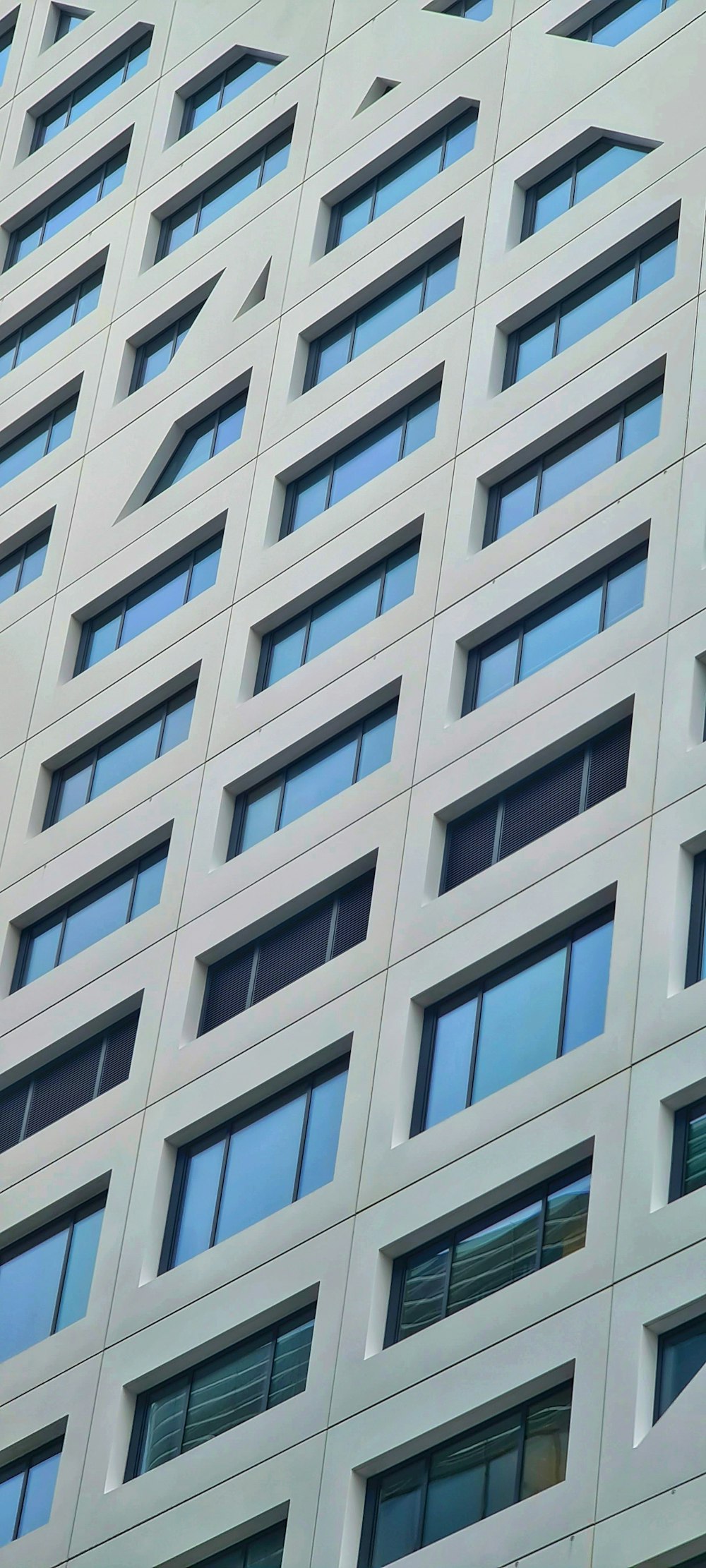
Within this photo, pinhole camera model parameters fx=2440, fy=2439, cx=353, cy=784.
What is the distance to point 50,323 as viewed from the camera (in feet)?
158

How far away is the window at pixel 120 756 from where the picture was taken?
130ft

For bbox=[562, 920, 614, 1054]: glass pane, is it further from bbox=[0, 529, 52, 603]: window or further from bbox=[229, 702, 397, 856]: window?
bbox=[0, 529, 52, 603]: window

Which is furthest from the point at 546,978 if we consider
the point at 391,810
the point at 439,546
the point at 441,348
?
the point at 441,348

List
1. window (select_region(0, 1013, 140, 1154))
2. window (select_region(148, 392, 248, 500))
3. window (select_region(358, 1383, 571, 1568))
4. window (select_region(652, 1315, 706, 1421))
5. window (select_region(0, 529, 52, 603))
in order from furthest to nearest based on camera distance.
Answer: window (select_region(0, 529, 52, 603)), window (select_region(148, 392, 248, 500)), window (select_region(0, 1013, 140, 1154)), window (select_region(358, 1383, 571, 1568)), window (select_region(652, 1315, 706, 1421))

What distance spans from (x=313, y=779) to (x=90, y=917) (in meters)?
4.75

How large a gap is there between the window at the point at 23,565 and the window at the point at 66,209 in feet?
25.2

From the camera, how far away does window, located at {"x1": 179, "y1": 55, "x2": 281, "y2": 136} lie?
154 ft

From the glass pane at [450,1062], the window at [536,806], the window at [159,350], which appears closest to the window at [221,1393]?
the glass pane at [450,1062]

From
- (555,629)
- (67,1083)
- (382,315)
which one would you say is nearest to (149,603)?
(382,315)

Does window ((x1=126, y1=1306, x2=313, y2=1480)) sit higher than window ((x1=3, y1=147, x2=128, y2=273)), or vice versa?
window ((x1=3, y1=147, x2=128, y2=273))

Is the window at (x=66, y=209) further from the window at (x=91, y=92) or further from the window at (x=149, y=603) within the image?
the window at (x=149, y=603)

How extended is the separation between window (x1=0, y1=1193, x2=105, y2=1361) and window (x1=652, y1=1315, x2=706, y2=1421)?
10.4 metres

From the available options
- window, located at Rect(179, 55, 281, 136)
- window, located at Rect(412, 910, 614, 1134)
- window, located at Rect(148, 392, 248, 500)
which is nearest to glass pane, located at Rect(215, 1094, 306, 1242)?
window, located at Rect(412, 910, 614, 1134)

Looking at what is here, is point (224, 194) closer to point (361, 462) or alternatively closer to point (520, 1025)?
point (361, 462)
